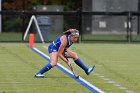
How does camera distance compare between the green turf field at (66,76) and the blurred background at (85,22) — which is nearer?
the green turf field at (66,76)

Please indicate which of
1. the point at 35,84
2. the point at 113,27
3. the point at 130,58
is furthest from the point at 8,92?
the point at 113,27

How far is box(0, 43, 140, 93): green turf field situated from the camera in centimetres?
1352

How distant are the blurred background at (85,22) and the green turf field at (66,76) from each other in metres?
6.39

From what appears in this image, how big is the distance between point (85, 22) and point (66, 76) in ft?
59.2

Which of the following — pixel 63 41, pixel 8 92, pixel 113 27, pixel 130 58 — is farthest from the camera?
pixel 113 27

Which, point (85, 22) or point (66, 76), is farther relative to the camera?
point (85, 22)

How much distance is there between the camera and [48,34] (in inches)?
1204

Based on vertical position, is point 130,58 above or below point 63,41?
below

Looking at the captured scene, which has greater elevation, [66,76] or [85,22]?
[66,76]

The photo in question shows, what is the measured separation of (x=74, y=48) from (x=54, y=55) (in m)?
10.8

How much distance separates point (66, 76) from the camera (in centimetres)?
1584

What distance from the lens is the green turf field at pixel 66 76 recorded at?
13.5 metres

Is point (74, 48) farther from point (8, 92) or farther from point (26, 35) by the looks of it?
point (8, 92)

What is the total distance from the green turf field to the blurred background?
6394mm
